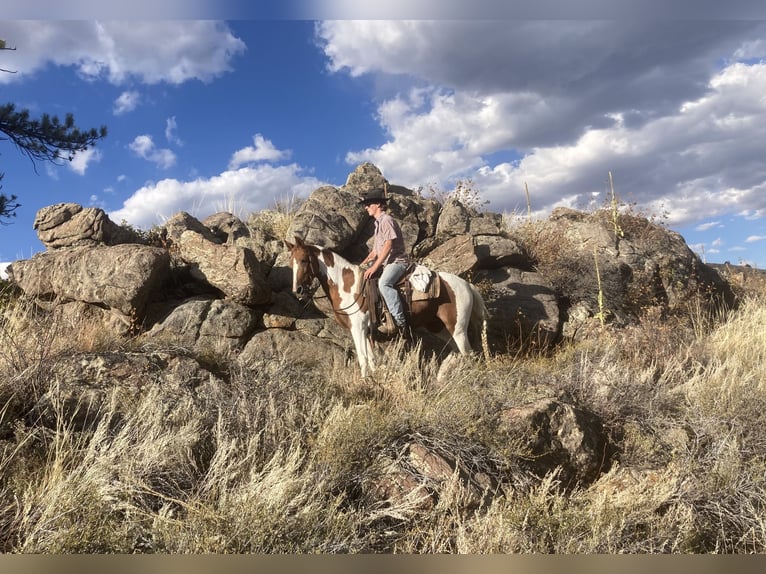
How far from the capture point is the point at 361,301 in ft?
28.8

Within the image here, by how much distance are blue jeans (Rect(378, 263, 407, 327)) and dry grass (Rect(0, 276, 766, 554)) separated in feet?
5.31

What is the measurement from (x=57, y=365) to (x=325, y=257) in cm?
437

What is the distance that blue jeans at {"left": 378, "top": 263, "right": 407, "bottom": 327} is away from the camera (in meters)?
8.77

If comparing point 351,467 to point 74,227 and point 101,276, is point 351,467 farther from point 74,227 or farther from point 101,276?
point 74,227

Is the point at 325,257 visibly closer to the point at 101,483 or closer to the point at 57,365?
the point at 57,365

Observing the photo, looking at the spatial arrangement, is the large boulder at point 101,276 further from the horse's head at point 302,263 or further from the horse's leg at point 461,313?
the horse's leg at point 461,313

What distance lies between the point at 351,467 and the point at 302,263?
4580 millimetres

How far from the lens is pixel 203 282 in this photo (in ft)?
33.6

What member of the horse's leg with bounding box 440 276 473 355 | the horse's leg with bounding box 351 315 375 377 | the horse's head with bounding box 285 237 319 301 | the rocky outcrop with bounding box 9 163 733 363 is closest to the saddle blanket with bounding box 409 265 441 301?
the horse's leg with bounding box 440 276 473 355

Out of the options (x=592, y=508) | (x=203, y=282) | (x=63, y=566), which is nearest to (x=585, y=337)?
(x=592, y=508)

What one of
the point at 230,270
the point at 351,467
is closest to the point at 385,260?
the point at 230,270

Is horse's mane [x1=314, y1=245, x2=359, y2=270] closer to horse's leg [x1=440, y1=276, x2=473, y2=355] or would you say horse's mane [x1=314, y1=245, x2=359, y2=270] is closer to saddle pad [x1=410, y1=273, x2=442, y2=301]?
saddle pad [x1=410, y1=273, x2=442, y2=301]

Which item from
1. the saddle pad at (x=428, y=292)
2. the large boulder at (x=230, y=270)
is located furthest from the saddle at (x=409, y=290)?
the large boulder at (x=230, y=270)

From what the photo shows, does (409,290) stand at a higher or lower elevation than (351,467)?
higher
